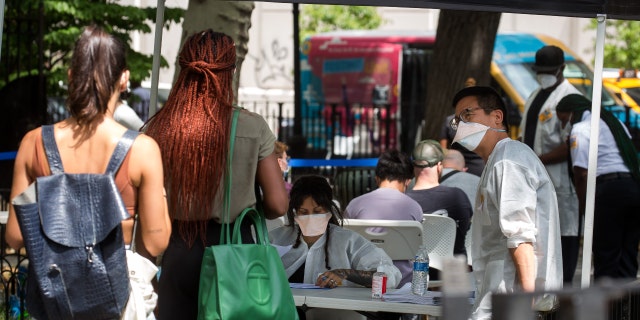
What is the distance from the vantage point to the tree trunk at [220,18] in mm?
8602

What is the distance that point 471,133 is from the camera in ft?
15.8

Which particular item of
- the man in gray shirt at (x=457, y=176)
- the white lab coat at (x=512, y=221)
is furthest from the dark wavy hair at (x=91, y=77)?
the man in gray shirt at (x=457, y=176)

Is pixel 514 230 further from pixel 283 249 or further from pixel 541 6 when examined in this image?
pixel 283 249

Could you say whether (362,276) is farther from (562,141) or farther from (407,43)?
(407,43)

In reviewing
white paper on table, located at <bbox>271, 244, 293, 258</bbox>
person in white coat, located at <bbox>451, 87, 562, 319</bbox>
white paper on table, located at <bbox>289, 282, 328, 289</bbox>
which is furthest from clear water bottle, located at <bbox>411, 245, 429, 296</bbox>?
person in white coat, located at <bbox>451, 87, 562, 319</bbox>

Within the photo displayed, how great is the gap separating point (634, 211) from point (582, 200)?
16.4 inches

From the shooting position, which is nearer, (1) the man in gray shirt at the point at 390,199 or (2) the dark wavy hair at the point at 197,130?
(2) the dark wavy hair at the point at 197,130

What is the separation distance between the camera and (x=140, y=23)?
40.3ft

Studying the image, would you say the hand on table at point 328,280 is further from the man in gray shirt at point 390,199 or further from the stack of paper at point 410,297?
the man in gray shirt at point 390,199

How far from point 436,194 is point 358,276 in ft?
7.73

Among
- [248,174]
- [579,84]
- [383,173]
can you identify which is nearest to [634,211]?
[383,173]

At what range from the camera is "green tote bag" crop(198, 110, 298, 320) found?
153 inches

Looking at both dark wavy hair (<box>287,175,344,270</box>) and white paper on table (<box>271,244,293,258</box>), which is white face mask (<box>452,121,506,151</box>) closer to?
dark wavy hair (<box>287,175,344,270</box>)

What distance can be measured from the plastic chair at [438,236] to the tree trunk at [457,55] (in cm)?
490
